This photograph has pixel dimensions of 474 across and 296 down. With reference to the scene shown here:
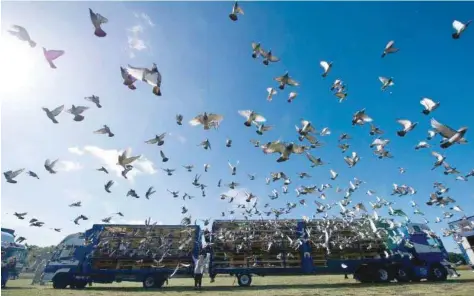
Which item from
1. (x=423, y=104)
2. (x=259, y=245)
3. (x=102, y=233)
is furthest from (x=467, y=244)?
(x=102, y=233)

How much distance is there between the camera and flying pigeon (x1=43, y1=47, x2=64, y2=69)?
297 inches

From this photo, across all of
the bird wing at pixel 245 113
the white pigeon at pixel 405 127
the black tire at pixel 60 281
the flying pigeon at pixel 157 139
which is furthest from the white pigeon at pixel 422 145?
the black tire at pixel 60 281

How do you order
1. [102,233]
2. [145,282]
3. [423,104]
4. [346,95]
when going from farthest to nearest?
1. [102,233]
2. [145,282]
3. [346,95]
4. [423,104]

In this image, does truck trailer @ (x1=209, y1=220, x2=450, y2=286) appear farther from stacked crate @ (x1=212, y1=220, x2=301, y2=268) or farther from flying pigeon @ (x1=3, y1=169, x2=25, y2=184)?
flying pigeon @ (x1=3, y1=169, x2=25, y2=184)

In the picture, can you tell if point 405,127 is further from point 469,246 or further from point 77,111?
point 469,246

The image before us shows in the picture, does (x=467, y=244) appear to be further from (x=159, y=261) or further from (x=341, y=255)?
(x=159, y=261)

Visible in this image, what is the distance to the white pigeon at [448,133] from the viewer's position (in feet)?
28.4

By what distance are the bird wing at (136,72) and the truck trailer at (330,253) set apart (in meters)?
12.3

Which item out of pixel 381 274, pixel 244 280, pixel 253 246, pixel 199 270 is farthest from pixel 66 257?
pixel 381 274

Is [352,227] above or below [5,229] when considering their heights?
below

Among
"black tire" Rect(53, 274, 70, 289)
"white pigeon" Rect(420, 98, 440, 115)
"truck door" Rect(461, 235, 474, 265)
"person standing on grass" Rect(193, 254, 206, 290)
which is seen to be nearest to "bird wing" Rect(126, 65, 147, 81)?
"white pigeon" Rect(420, 98, 440, 115)

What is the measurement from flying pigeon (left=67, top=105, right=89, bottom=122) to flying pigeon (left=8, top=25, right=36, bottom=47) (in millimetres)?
2410

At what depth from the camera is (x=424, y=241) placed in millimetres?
17828

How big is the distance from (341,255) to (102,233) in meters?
14.9
